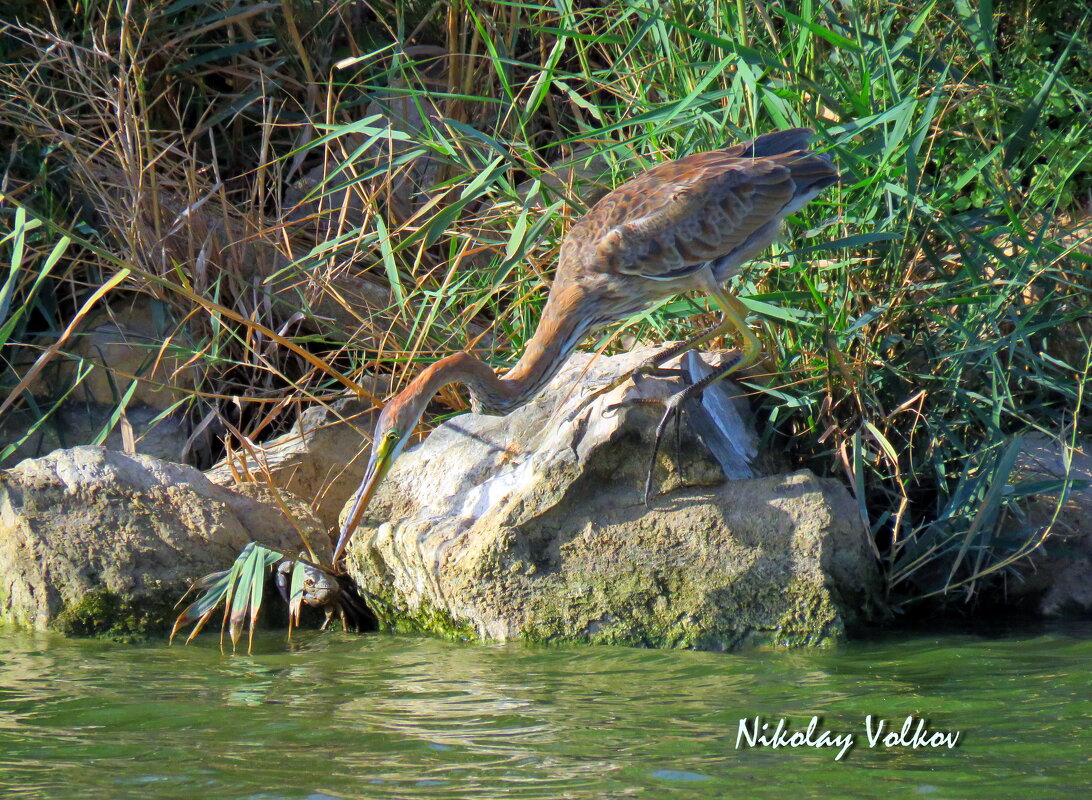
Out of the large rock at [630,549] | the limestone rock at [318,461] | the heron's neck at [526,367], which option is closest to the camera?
the large rock at [630,549]

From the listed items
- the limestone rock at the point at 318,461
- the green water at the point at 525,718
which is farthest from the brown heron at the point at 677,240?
the green water at the point at 525,718

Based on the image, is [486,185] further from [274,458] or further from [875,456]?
[875,456]

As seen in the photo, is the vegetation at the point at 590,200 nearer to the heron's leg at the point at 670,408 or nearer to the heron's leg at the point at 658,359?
the heron's leg at the point at 658,359

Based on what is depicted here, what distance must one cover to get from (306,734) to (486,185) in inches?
105

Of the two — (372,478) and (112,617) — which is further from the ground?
(372,478)

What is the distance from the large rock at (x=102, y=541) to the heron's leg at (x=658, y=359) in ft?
5.33

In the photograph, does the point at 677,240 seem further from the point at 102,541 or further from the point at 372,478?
the point at 102,541

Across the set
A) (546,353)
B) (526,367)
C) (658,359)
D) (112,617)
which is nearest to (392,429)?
(526,367)

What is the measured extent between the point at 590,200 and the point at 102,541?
3.08 metres

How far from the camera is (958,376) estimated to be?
489cm

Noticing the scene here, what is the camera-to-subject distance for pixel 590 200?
6.66 metres

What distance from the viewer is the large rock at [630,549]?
4.51 metres

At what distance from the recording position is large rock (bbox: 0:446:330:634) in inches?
197

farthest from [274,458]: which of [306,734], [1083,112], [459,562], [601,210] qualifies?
[1083,112]
